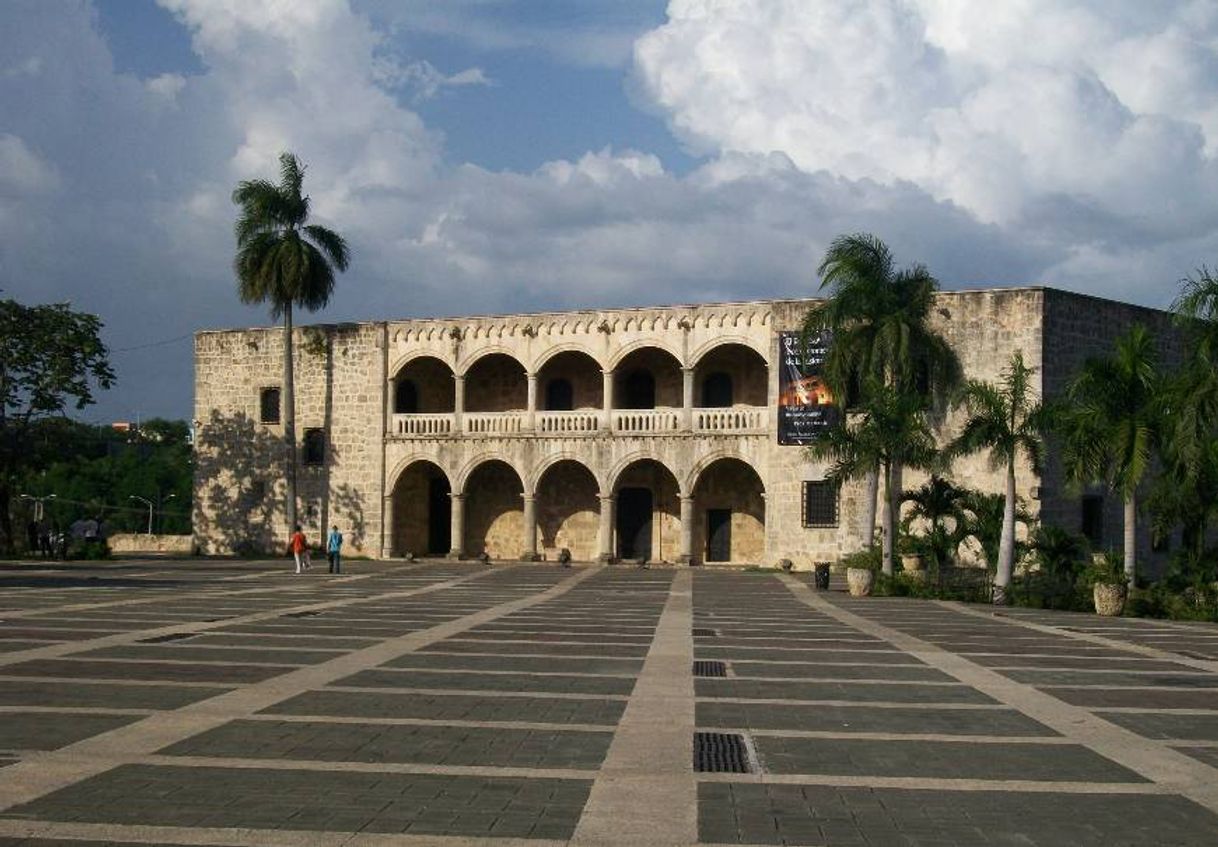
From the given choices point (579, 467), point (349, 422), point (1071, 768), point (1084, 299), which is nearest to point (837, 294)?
point (1084, 299)

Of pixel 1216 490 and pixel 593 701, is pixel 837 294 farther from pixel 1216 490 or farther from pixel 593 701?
pixel 593 701

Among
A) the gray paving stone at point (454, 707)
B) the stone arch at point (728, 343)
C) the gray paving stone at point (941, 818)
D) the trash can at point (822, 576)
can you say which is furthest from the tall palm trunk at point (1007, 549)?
the gray paving stone at point (941, 818)

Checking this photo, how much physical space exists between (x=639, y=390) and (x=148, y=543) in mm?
20860

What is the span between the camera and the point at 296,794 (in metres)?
8.20

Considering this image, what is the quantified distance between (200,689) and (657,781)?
18.0ft

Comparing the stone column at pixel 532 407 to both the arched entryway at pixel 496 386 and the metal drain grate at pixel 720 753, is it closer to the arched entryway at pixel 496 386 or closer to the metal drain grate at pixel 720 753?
the arched entryway at pixel 496 386

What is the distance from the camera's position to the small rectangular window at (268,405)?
155ft

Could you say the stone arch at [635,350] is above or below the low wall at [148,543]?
above

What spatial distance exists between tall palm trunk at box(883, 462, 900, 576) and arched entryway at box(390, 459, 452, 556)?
18.8 m

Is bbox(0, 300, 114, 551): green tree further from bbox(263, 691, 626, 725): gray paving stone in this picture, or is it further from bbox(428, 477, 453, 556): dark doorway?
bbox(263, 691, 626, 725): gray paving stone

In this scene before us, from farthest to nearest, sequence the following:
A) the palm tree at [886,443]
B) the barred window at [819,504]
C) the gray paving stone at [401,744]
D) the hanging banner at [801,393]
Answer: the barred window at [819,504] < the hanging banner at [801,393] < the palm tree at [886,443] < the gray paving stone at [401,744]

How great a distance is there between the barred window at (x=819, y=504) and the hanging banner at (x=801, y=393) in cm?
136

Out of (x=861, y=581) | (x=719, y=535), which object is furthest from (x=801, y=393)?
(x=861, y=581)

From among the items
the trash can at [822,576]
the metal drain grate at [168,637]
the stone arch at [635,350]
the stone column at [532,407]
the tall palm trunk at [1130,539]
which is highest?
the stone arch at [635,350]
